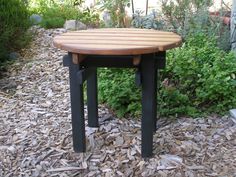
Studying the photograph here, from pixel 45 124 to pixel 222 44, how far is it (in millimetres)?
2168

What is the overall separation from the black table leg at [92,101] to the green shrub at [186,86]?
0.27 meters

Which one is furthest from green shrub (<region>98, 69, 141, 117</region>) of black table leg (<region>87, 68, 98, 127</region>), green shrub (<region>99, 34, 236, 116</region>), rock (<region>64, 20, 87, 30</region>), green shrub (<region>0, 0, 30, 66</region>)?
rock (<region>64, 20, 87, 30</region>)

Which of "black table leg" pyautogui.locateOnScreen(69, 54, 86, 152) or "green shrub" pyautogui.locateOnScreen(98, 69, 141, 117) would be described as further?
"green shrub" pyautogui.locateOnScreen(98, 69, 141, 117)

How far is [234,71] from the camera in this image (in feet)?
10.8

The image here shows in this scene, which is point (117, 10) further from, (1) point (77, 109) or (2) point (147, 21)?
(1) point (77, 109)

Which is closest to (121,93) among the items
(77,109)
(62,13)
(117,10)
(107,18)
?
(77,109)

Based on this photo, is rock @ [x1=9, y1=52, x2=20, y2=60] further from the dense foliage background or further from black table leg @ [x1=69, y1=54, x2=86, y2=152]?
black table leg @ [x1=69, y1=54, x2=86, y2=152]

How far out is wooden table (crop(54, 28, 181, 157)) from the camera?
2207 mm

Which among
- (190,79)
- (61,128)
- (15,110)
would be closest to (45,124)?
(61,128)

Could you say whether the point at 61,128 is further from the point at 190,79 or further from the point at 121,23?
the point at 121,23

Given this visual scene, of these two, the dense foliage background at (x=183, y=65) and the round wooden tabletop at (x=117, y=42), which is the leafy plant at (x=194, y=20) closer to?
the dense foliage background at (x=183, y=65)

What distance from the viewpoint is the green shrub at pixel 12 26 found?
4527 millimetres

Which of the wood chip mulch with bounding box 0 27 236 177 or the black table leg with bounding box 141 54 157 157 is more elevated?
the black table leg with bounding box 141 54 157 157

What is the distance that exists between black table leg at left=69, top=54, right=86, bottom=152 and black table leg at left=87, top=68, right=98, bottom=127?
0.36 metres
